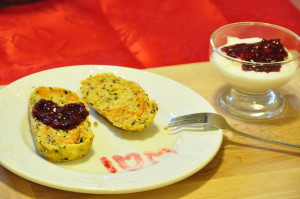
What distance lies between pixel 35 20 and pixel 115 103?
1.21 meters

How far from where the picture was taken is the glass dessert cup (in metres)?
1.95

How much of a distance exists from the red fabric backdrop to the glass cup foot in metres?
0.51

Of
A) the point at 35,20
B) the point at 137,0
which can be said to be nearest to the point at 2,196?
the point at 35,20

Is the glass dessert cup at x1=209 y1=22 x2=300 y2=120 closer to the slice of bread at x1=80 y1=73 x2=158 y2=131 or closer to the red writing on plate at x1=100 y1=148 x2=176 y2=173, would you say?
the slice of bread at x1=80 y1=73 x2=158 y2=131

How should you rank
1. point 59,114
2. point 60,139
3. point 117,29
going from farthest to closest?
point 117,29 → point 59,114 → point 60,139

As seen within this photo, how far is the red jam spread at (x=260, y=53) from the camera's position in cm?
196

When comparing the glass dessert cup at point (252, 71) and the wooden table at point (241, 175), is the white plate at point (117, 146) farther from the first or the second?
the glass dessert cup at point (252, 71)

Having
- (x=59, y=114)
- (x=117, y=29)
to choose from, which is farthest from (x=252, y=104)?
(x=117, y=29)

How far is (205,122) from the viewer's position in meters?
1.77

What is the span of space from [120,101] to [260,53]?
0.65 meters

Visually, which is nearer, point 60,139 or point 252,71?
point 60,139

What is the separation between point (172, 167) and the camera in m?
1.55

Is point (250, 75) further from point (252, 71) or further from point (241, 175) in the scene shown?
point (241, 175)

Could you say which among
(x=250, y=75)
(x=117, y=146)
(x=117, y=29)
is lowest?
(x=117, y=29)
